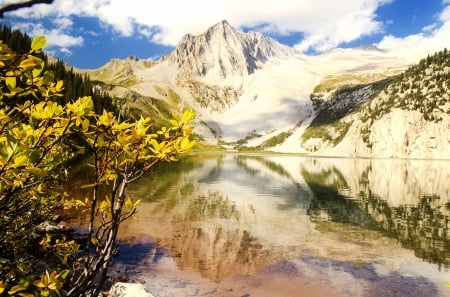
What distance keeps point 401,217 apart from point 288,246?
1840 cm

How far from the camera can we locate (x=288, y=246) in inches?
1187

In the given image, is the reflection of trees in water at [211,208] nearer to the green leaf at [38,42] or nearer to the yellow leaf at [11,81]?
the yellow leaf at [11,81]

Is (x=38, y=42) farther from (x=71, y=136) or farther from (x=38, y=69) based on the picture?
(x=71, y=136)

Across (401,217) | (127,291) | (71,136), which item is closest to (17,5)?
(71,136)

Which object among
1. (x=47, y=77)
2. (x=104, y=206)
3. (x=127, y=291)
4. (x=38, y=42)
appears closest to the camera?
(x=38, y=42)

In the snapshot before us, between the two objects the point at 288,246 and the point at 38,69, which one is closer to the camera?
the point at 38,69

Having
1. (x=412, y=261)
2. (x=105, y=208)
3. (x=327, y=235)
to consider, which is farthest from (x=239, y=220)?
(x=105, y=208)

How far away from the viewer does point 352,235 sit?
34.0m

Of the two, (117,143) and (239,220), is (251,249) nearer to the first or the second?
(239,220)

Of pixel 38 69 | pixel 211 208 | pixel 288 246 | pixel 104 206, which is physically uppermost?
pixel 38 69

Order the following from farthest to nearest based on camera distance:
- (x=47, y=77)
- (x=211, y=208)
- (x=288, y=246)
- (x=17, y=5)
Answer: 1. (x=211, y=208)
2. (x=288, y=246)
3. (x=47, y=77)
4. (x=17, y=5)

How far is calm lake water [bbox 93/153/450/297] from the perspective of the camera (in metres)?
22.0

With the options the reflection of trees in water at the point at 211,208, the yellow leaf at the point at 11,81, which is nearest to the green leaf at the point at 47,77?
the yellow leaf at the point at 11,81

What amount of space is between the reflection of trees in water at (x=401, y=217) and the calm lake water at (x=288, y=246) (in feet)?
0.32
